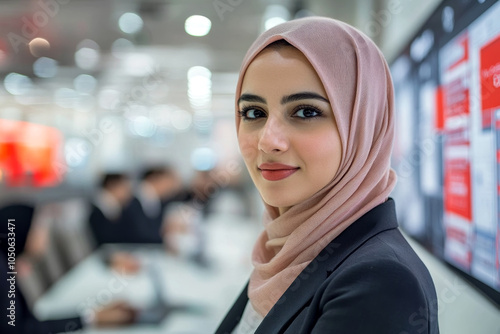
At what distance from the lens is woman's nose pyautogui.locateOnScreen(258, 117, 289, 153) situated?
0.82m

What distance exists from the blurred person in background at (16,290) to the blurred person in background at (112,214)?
1283 mm

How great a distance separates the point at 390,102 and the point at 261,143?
30cm

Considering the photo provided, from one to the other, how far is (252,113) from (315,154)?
0.17 m

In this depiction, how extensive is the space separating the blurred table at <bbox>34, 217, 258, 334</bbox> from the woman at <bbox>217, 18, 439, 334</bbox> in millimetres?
1952

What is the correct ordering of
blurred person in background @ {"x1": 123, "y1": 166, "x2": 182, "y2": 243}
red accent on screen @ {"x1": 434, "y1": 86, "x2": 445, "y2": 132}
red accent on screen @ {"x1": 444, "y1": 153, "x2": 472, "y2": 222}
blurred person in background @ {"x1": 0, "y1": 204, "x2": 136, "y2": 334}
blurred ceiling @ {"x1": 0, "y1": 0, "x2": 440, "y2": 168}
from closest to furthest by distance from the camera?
red accent on screen @ {"x1": 444, "y1": 153, "x2": 472, "y2": 222} → red accent on screen @ {"x1": 434, "y1": 86, "x2": 445, "y2": 132} → blurred person in background @ {"x1": 0, "y1": 204, "x2": 136, "y2": 334} → blurred ceiling @ {"x1": 0, "y1": 0, "x2": 440, "y2": 168} → blurred person in background @ {"x1": 123, "y1": 166, "x2": 182, "y2": 243}

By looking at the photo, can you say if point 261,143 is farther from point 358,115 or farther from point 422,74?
point 422,74

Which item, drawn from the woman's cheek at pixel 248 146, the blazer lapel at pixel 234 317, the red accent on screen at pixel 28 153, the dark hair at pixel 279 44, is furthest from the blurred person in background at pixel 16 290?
the red accent on screen at pixel 28 153

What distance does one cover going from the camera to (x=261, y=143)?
83 centimetres

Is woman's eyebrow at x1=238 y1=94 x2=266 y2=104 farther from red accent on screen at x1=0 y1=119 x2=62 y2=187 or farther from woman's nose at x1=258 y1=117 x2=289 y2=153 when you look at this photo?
red accent on screen at x1=0 y1=119 x2=62 y2=187

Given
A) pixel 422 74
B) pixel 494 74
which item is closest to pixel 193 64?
pixel 422 74

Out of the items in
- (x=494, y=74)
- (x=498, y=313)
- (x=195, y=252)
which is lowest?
(x=195, y=252)

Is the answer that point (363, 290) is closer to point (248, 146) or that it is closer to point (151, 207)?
point (248, 146)

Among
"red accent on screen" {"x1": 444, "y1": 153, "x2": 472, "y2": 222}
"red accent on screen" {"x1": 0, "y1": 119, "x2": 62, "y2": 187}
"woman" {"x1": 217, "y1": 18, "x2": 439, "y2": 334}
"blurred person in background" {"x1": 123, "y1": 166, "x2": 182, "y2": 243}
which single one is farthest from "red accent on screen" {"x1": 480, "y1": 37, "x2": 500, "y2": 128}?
"red accent on screen" {"x1": 0, "y1": 119, "x2": 62, "y2": 187}

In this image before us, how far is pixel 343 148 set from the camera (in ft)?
2.72
